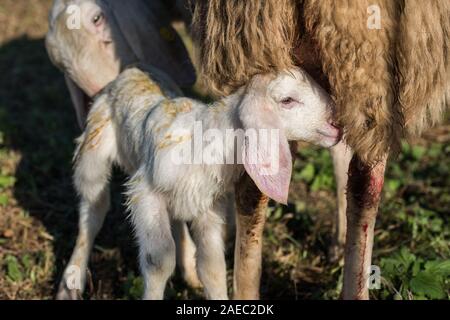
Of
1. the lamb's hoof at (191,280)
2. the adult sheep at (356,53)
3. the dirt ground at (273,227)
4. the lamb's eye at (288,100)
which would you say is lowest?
the lamb's hoof at (191,280)

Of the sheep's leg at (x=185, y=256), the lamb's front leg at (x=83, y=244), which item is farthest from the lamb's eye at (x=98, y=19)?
the sheep's leg at (x=185, y=256)

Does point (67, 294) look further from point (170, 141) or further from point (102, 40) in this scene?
point (102, 40)

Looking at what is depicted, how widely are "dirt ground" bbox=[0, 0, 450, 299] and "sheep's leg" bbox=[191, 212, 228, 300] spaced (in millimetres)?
346

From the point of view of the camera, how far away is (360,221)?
3086 millimetres

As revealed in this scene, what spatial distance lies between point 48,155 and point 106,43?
1.30m

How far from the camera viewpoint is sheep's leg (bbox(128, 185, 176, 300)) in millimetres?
3076

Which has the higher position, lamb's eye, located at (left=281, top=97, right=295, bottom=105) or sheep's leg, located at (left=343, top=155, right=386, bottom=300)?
lamb's eye, located at (left=281, top=97, right=295, bottom=105)

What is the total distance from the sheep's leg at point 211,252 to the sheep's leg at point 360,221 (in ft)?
1.62

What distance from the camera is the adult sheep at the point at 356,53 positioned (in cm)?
254

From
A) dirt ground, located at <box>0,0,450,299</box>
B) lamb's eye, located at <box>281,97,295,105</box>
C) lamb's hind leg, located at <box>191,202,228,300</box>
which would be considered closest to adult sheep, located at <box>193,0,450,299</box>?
lamb's eye, located at <box>281,97,295,105</box>

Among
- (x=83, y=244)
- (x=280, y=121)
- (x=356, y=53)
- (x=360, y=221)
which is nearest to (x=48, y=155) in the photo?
(x=83, y=244)

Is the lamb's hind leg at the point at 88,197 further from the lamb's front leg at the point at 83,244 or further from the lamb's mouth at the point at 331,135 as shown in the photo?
the lamb's mouth at the point at 331,135

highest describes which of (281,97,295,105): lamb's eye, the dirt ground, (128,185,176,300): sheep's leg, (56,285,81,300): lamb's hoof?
(281,97,295,105): lamb's eye

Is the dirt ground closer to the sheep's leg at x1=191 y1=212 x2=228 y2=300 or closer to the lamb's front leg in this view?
the lamb's front leg
